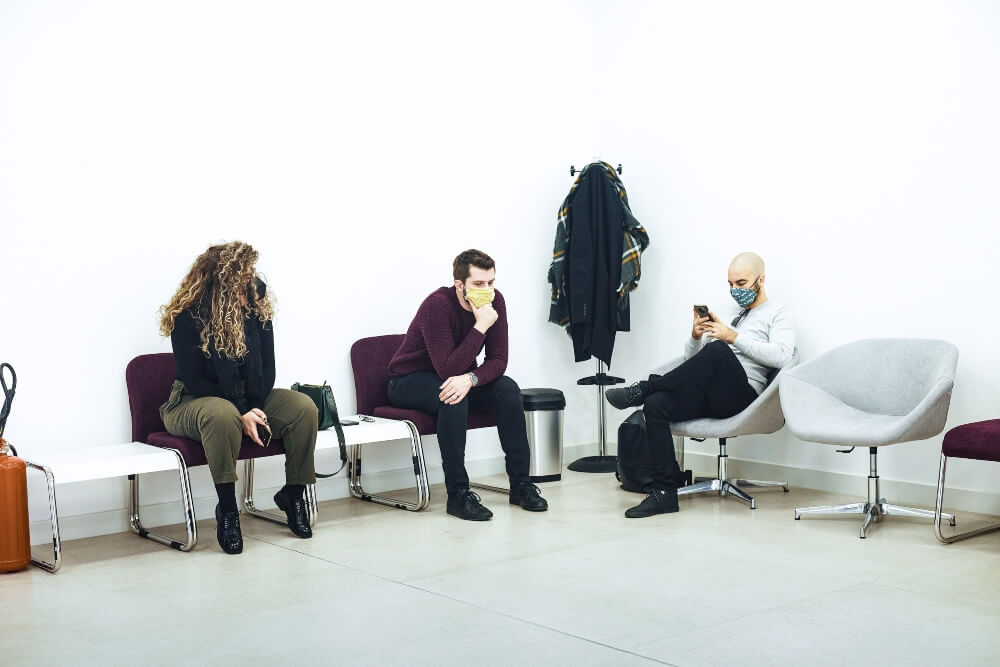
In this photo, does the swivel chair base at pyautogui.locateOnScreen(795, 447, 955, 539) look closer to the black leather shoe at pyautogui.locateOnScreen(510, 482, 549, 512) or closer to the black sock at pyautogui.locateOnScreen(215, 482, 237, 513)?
the black leather shoe at pyautogui.locateOnScreen(510, 482, 549, 512)

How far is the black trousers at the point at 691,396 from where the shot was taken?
14.2 feet

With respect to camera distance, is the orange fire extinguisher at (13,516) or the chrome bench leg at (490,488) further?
the chrome bench leg at (490,488)

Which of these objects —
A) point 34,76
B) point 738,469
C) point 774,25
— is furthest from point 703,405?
point 34,76

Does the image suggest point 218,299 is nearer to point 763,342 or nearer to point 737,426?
point 737,426

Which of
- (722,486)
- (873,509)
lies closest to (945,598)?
(873,509)

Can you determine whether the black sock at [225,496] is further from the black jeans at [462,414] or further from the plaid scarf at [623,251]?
the plaid scarf at [623,251]

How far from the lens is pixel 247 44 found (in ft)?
15.2

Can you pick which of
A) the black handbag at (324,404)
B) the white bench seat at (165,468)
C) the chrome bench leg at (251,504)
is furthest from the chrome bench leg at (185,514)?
the black handbag at (324,404)

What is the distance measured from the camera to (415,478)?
15.5 feet

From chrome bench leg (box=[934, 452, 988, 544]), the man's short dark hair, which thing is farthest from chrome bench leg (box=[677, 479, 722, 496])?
the man's short dark hair

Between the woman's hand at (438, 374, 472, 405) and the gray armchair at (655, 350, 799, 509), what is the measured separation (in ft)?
2.99

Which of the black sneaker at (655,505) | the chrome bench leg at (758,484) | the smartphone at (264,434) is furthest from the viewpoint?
the chrome bench leg at (758,484)

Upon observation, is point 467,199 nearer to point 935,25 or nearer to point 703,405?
point 703,405

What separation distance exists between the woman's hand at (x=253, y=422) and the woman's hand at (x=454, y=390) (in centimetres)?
81
